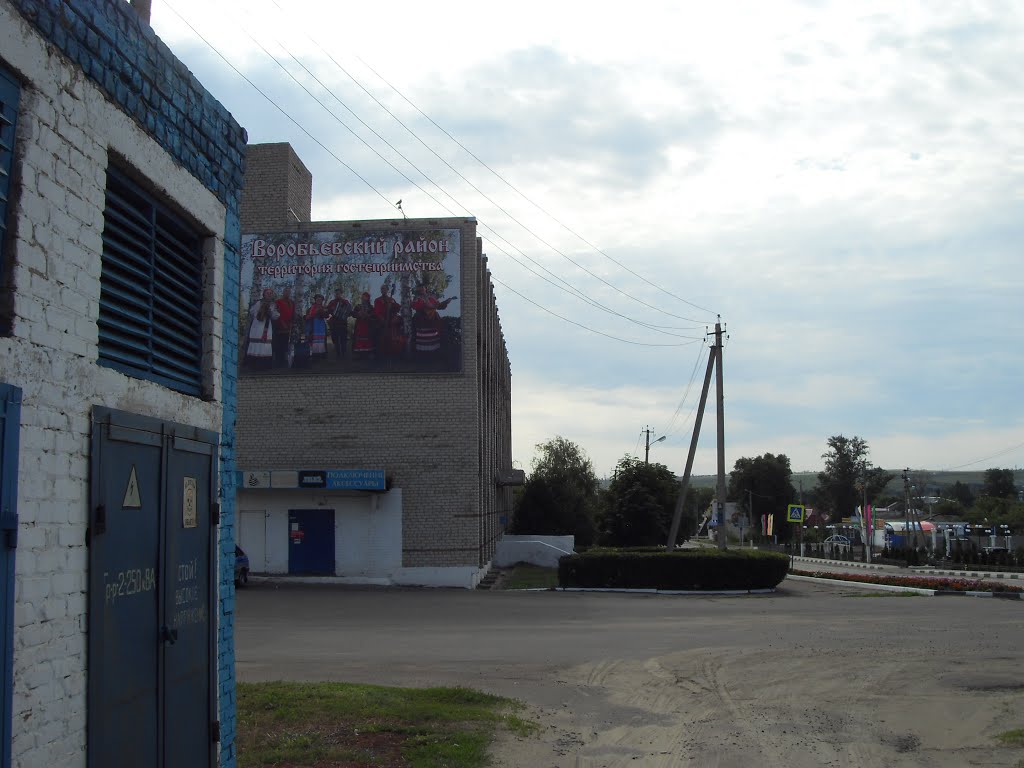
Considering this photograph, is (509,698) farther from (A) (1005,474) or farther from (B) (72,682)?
(A) (1005,474)

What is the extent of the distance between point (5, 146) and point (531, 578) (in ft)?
94.0

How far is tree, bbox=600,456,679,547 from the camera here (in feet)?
150

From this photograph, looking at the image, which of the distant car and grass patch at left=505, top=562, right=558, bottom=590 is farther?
grass patch at left=505, top=562, right=558, bottom=590

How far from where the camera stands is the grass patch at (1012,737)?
345 inches

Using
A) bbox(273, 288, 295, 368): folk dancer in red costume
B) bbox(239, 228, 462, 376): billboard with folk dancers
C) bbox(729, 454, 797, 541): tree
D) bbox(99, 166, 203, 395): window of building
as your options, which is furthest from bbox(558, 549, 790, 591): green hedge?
bbox(729, 454, 797, 541): tree

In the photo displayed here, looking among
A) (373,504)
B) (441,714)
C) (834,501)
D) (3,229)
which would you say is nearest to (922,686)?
(441,714)

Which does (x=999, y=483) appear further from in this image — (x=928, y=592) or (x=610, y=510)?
(x=928, y=592)

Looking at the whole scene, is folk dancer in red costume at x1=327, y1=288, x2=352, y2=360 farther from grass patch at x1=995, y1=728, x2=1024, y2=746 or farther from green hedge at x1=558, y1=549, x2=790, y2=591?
grass patch at x1=995, y1=728, x2=1024, y2=746

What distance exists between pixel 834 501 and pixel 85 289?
12628 centimetres

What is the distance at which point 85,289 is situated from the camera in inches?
187

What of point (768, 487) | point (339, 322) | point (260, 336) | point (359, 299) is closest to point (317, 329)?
point (339, 322)

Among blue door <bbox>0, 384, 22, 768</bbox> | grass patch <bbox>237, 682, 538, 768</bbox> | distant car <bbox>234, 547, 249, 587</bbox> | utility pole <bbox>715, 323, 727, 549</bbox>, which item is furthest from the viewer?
utility pole <bbox>715, 323, 727, 549</bbox>

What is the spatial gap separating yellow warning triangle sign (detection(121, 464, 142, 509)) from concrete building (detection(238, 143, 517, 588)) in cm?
2262

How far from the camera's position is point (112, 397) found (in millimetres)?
5020
